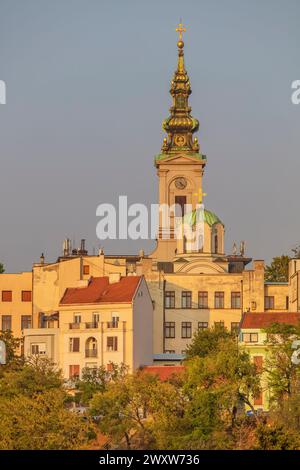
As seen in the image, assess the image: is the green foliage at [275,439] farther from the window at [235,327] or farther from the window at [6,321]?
the window at [6,321]

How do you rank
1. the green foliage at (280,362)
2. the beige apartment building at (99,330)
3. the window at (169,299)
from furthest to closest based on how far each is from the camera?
the window at (169,299)
the beige apartment building at (99,330)
the green foliage at (280,362)

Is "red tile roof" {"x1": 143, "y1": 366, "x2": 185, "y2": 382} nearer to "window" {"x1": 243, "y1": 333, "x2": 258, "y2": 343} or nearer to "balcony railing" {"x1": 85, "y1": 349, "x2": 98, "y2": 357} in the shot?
"balcony railing" {"x1": 85, "y1": 349, "x2": 98, "y2": 357}

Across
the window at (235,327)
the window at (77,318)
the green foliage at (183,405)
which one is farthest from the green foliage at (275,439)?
the window at (77,318)

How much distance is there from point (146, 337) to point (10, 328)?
560 inches

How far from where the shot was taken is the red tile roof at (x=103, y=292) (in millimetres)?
171500

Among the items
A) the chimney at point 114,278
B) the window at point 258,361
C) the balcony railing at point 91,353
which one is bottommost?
the window at point 258,361

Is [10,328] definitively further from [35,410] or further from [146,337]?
[35,410]

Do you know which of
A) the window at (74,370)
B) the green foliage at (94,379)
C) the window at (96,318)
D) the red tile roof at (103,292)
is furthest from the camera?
the red tile roof at (103,292)

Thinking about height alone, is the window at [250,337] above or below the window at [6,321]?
below

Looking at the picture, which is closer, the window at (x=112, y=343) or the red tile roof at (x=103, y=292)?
the window at (x=112, y=343)

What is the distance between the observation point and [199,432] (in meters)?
141

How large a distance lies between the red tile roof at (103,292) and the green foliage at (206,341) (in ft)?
16.7

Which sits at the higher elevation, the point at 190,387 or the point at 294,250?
the point at 294,250
